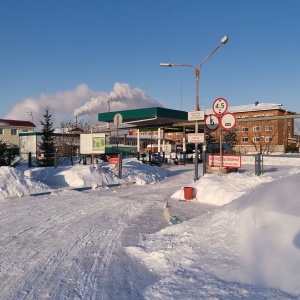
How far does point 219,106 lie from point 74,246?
850 centimetres

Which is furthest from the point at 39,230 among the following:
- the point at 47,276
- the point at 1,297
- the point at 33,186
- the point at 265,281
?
the point at 33,186

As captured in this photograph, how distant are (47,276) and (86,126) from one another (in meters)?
50.3

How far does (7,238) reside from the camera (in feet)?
23.0

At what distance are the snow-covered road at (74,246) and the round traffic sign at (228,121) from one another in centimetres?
393

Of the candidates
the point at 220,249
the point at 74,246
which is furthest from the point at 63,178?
the point at 220,249

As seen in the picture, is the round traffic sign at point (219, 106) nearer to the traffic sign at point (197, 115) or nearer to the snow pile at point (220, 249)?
the traffic sign at point (197, 115)

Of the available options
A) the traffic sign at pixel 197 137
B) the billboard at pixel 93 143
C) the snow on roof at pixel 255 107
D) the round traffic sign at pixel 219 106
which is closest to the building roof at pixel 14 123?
the snow on roof at pixel 255 107

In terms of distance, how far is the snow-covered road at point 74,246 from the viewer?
461 centimetres

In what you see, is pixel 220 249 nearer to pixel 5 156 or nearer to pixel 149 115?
pixel 5 156

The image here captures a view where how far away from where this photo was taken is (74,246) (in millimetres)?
6500

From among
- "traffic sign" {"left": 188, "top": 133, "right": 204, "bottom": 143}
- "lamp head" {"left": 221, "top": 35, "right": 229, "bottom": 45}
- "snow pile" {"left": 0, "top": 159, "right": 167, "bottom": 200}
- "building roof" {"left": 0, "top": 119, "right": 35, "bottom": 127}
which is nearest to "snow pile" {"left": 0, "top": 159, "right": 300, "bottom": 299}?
"snow pile" {"left": 0, "top": 159, "right": 167, "bottom": 200}

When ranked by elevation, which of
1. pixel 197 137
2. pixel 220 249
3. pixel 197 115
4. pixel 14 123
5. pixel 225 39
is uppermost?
pixel 225 39

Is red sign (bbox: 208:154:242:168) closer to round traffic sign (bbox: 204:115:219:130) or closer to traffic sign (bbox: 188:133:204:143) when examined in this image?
traffic sign (bbox: 188:133:204:143)

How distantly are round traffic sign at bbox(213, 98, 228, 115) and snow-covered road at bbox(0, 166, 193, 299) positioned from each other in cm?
420
